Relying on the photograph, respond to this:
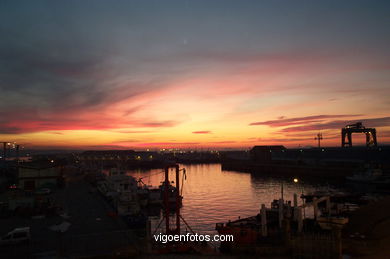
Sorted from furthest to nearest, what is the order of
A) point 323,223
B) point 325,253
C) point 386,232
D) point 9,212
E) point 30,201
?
point 30,201, point 9,212, point 323,223, point 386,232, point 325,253

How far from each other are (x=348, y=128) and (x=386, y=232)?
100127 millimetres

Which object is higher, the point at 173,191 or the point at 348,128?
the point at 348,128

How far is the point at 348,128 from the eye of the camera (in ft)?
356

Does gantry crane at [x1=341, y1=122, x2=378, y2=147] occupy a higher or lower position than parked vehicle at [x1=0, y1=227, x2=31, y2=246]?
higher

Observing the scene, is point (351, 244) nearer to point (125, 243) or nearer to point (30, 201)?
point (125, 243)

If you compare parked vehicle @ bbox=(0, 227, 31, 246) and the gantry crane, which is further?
the gantry crane

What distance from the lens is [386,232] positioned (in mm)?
18141

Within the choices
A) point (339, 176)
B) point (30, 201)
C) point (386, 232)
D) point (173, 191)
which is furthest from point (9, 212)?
point (339, 176)

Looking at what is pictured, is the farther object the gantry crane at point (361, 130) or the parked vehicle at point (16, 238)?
the gantry crane at point (361, 130)

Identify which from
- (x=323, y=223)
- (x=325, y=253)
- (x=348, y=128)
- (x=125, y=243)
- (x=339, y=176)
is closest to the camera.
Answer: (x=325, y=253)

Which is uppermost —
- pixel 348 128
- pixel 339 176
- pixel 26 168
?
pixel 348 128

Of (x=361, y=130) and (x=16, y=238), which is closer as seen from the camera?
(x=16, y=238)

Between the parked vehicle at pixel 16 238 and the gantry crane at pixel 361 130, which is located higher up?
the gantry crane at pixel 361 130

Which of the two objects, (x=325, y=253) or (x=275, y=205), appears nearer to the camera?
(x=325, y=253)
